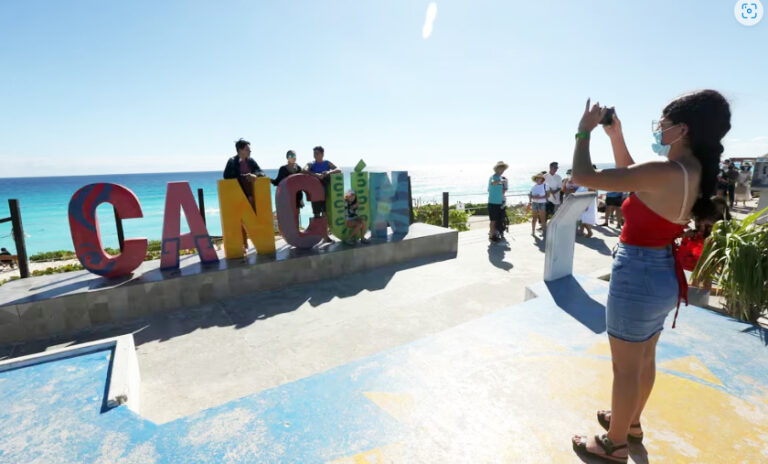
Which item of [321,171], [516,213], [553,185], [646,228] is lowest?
[516,213]

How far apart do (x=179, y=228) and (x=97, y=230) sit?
3.42ft

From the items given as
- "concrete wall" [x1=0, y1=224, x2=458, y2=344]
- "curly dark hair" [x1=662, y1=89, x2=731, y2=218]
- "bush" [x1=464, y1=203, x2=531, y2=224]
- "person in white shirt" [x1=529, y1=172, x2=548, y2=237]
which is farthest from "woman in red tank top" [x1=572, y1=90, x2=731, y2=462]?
"bush" [x1=464, y1=203, x2=531, y2=224]

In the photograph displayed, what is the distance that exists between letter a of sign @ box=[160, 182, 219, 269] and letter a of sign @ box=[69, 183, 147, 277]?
366 millimetres

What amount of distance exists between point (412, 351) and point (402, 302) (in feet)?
7.46

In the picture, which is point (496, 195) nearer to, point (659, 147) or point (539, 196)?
point (539, 196)

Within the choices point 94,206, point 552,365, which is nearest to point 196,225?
point 94,206

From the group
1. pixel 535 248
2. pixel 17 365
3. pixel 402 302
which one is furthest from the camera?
pixel 535 248

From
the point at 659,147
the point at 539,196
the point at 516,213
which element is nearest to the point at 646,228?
the point at 659,147

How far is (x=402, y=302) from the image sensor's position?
19.3ft

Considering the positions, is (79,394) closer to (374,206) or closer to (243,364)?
(243,364)

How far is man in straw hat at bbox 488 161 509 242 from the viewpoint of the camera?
9469mm

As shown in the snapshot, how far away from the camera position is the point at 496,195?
32.1ft

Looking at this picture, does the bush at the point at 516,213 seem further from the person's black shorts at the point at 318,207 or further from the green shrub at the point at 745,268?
the green shrub at the point at 745,268

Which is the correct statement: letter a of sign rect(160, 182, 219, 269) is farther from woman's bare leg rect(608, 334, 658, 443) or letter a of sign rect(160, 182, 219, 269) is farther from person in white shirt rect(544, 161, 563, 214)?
person in white shirt rect(544, 161, 563, 214)
